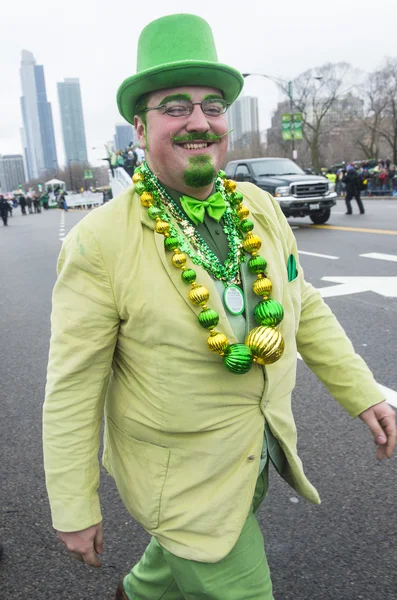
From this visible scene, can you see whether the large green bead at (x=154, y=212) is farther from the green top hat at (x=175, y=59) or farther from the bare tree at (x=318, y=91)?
the bare tree at (x=318, y=91)

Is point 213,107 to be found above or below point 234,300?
above

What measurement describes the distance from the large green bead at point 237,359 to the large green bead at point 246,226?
0.41 m

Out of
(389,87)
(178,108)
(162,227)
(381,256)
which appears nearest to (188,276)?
(162,227)

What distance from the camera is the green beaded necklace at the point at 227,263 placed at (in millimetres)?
1542

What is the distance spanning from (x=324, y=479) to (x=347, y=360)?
136 centimetres

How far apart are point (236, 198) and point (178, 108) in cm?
35

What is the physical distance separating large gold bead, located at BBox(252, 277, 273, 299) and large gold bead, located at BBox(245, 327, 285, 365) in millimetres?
122

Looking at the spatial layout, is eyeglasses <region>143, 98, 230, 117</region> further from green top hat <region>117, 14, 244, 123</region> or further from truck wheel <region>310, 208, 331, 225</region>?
truck wheel <region>310, 208, 331, 225</region>

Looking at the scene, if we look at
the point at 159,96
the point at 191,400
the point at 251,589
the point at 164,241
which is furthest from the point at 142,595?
the point at 159,96

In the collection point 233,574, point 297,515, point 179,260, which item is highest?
point 179,260

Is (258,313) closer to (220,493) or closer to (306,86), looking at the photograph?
(220,493)

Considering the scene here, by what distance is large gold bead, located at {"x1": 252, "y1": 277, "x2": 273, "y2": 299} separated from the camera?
1677 millimetres

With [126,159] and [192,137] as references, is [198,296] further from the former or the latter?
[126,159]

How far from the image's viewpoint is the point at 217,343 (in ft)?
5.02
